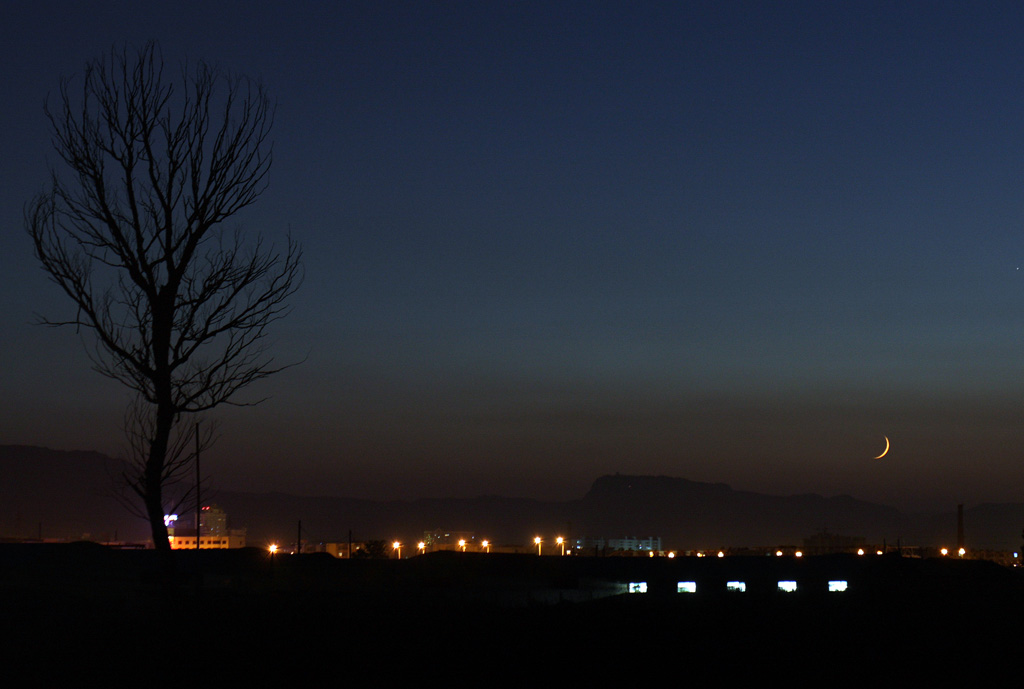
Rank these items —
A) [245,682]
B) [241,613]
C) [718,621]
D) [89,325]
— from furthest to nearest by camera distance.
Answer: [718,621]
[241,613]
[89,325]
[245,682]

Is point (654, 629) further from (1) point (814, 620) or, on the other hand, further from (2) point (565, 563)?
(2) point (565, 563)

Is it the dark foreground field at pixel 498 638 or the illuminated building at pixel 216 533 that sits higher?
the dark foreground field at pixel 498 638

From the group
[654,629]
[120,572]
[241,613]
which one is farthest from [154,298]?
[120,572]

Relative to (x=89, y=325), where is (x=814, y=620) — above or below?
below

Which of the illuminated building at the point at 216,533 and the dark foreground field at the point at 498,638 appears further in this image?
the illuminated building at the point at 216,533

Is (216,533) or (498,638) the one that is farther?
(216,533)

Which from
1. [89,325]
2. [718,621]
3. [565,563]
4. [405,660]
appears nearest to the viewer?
[405,660]

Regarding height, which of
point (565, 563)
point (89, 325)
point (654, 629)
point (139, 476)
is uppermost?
point (89, 325)

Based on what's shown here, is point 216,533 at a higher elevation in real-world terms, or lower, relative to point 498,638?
lower

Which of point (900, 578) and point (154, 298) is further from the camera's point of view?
point (900, 578)

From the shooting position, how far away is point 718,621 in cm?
1563

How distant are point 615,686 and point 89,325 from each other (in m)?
7.44

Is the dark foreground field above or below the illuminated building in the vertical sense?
above

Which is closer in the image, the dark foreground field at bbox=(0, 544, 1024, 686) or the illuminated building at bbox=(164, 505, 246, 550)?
the dark foreground field at bbox=(0, 544, 1024, 686)
